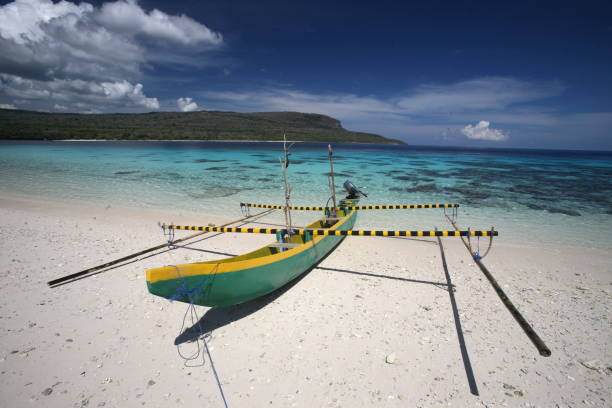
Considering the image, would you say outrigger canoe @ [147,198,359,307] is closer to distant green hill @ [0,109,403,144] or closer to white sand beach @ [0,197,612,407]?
white sand beach @ [0,197,612,407]

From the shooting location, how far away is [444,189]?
19531 mm

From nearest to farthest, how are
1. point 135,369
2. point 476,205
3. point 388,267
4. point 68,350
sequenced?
point 135,369 < point 68,350 < point 388,267 < point 476,205

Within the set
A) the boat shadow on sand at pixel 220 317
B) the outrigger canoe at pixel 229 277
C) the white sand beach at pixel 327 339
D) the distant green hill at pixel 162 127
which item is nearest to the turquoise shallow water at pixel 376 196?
the white sand beach at pixel 327 339

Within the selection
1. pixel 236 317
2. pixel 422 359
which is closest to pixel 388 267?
pixel 422 359

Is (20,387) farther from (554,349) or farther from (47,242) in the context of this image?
(554,349)

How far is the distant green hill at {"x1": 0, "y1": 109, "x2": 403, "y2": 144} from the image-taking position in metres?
83.9

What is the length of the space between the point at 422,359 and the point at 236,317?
325 centimetres

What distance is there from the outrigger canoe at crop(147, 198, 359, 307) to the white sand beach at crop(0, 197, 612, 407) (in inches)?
24.7

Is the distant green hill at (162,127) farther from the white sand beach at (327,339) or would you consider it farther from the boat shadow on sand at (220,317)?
the boat shadow on sand at (220,317)

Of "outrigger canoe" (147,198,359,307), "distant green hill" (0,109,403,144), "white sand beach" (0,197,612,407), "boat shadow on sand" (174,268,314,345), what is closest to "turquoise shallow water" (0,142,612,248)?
"white sand beach" (0,197,612,407)

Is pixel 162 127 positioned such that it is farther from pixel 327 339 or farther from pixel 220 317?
pixel 327 339

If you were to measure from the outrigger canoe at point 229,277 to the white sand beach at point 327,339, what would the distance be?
0.63 metres

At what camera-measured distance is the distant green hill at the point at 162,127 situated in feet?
275

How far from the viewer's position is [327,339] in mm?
4379
